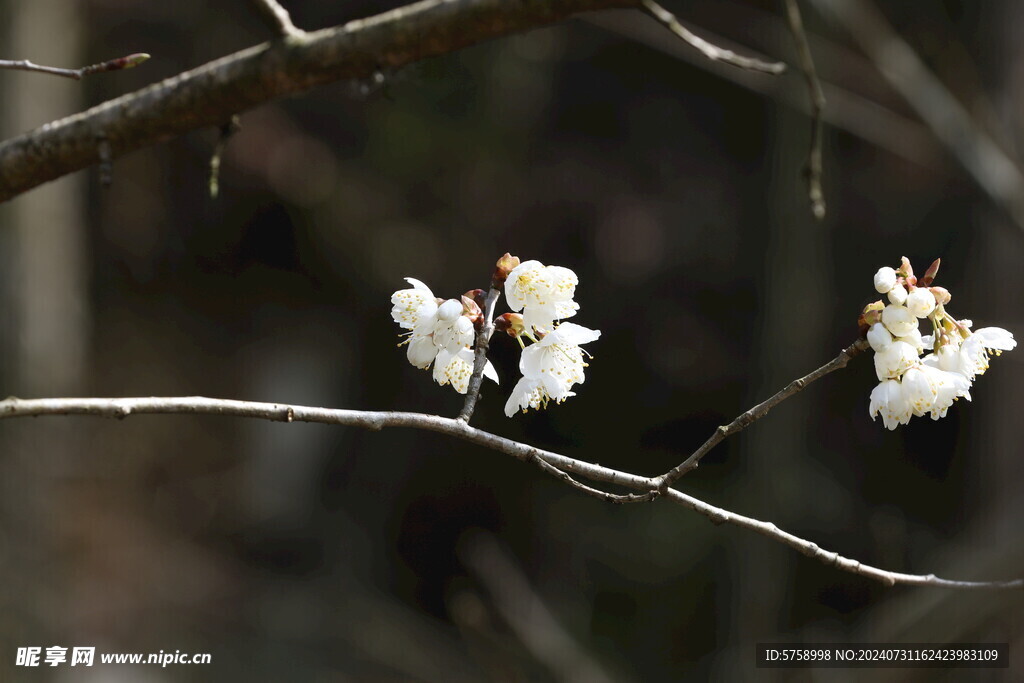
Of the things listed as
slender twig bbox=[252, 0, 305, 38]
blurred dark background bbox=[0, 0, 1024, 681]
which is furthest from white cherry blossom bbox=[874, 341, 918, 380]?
blurred dark background bbox=[0, 0, 1024, 681]

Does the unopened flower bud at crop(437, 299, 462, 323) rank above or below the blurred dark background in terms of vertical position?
below

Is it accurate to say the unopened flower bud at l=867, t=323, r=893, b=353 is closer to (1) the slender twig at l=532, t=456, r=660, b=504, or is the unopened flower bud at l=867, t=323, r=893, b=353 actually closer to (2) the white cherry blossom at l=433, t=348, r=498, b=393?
→ (1) the slender twig at l=532, t=456, r=660, b=504

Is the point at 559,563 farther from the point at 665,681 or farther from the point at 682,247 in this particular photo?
the point at 682,247

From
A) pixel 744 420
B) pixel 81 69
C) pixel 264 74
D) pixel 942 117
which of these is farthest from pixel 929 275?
pixel 942 117

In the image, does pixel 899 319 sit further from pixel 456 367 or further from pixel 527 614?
pixel 527 614

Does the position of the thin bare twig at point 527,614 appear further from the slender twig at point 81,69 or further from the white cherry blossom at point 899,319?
the slender twig at point 81,69

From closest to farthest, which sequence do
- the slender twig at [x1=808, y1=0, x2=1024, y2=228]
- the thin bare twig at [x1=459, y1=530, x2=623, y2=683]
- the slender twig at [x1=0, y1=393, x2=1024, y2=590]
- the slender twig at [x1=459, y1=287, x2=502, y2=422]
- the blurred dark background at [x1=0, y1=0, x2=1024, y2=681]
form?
the slender twig at [x1=0, y1=393, x2=1024, y2=590] < the slender twig at [x1=459, y1=287, x2=502, y2=422] < the slender twig at [x1=808, y1=0, x2=1024, y2=228] < the thin bare twig at [x1=459, y1=530, x2=623, y2=683] < the blurred dark background at [x1=0, y1=0, x2=1024, y2=681]
